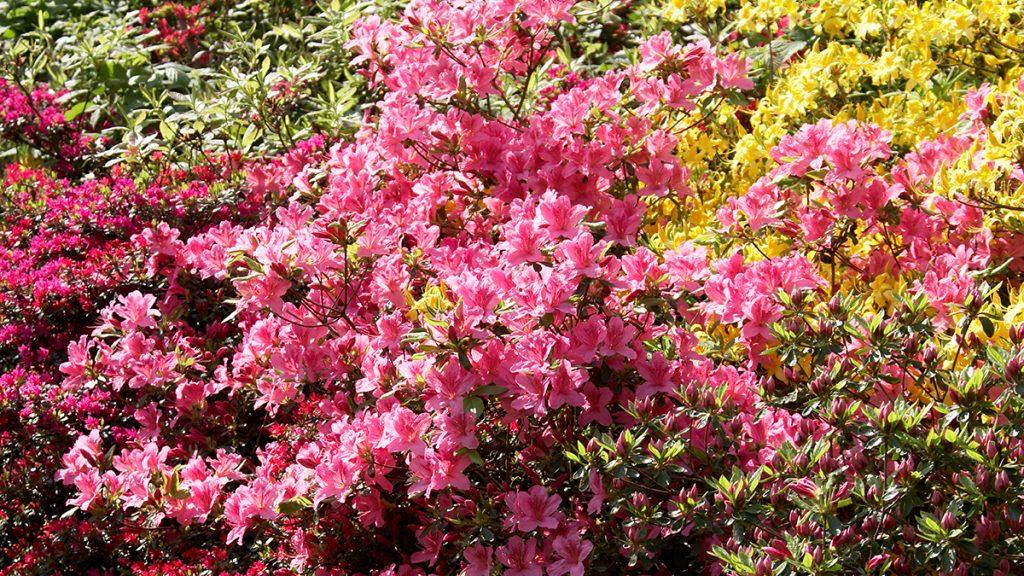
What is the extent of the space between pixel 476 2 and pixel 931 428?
1800mm

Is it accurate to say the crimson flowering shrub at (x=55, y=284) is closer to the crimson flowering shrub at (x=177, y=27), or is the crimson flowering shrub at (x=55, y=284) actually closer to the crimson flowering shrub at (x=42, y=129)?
the crimson flowering shrub at (x=42, y=129)

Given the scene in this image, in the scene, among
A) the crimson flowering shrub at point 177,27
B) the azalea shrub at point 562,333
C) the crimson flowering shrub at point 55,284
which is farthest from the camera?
the crimson flowering shrub at point 177,27

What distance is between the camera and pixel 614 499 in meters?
2.17

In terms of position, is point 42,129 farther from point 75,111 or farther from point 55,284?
point 55,284

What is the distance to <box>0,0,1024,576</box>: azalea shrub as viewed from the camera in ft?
6.93

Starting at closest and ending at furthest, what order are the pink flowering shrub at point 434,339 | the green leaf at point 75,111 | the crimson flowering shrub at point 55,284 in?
the pink flowering shrub at point 434,339 < the crimson flowering shrub at point 55,284 < the green leaf at point 75,111

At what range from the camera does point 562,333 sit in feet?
7.74

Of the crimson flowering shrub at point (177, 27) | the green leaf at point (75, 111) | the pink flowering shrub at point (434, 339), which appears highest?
the pink flowering shrub at point (434, 339)

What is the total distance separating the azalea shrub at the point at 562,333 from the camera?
2111 millimetres

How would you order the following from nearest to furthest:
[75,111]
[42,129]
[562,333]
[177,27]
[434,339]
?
[434,339] < [562,333] < [42,129] < [75,111] < [177,27]

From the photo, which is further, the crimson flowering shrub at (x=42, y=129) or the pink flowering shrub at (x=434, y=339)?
the crimson flowering shrub at (x=42, y=129)

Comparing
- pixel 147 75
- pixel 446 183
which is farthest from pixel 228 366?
pixel 147 75

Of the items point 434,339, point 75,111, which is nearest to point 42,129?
point 75,111

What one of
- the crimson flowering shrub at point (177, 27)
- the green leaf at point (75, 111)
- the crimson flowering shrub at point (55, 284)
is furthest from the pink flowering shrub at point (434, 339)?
the crimson flowering shrub at point (177, 27)
